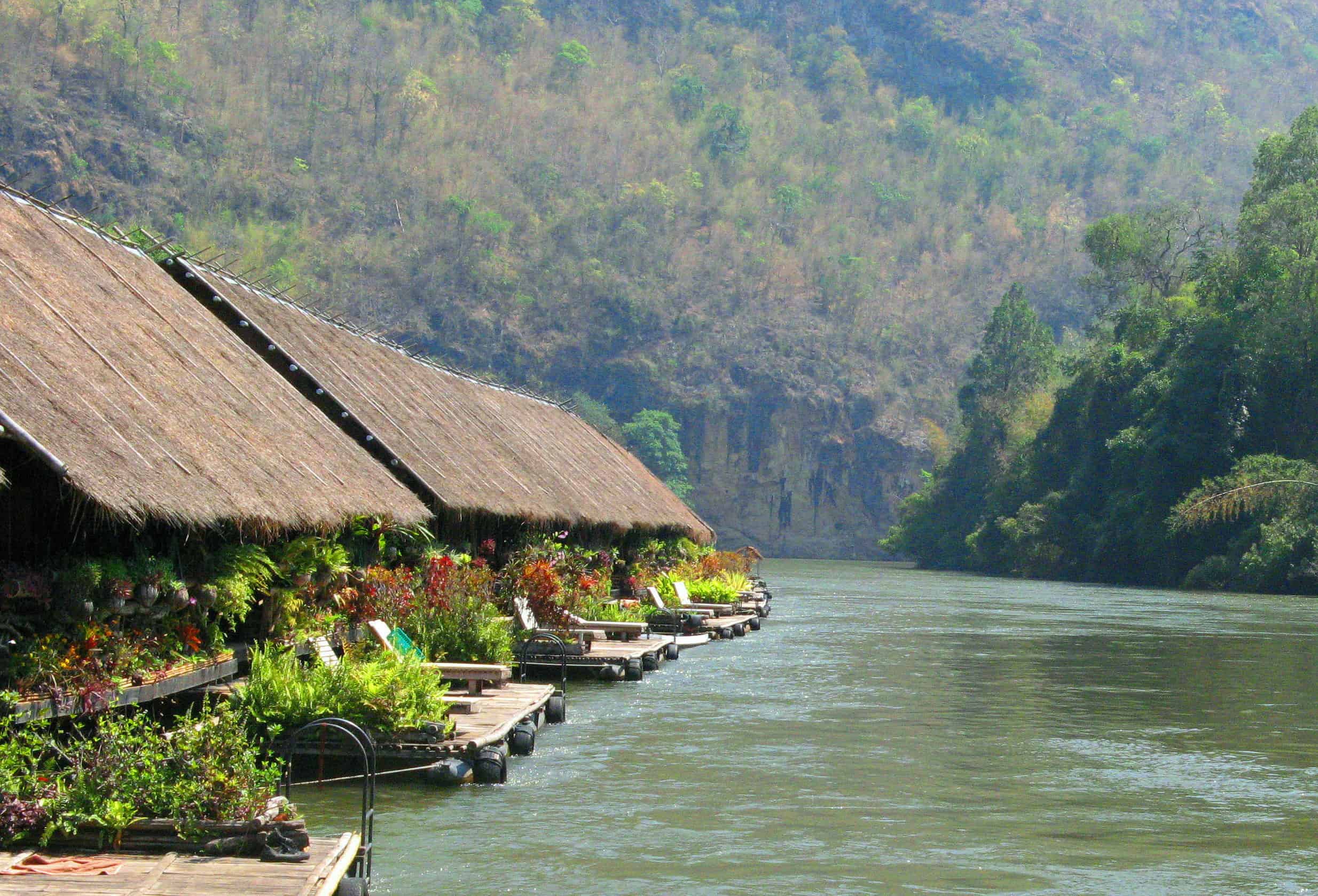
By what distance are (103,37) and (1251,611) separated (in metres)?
112

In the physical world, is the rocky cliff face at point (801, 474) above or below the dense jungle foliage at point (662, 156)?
below

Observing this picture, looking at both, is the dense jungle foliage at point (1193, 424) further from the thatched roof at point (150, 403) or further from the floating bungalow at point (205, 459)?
the thatched roof at point (150, 403)

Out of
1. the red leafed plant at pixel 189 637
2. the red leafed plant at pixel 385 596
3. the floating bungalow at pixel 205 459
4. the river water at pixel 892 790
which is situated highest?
the floating bungalow at pixel 205 459

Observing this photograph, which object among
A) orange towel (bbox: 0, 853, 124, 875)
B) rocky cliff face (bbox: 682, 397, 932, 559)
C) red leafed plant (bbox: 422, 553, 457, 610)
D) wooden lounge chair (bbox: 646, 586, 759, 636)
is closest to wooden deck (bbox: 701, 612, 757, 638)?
wooden lounge chair (bbox: 646, 586, 759, 636)

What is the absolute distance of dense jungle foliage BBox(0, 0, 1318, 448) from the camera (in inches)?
5103

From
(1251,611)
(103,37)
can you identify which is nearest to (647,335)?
(103,37)

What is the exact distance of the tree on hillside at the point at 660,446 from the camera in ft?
407

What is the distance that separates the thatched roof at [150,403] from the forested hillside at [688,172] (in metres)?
97.5

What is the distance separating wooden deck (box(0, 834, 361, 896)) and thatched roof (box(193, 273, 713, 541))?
13356mm

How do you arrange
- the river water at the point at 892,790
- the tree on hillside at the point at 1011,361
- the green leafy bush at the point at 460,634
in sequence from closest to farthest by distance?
the river water at the point at 892,790 → the green leafy bush at the point at 460,634 → the tree on hillside at the point at 1011,361

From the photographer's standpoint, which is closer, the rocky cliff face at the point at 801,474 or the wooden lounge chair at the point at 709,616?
the wooden lounge chair at the point at 709,616

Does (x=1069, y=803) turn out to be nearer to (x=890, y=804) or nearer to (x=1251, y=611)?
(x=890, y=804)

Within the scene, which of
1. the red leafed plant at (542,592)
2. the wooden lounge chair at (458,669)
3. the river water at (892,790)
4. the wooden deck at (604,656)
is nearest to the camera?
the river water at (892,790)

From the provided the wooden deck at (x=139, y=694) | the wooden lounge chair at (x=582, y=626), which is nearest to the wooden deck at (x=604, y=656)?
the wooden lounge chair at (x=582, y=626)
